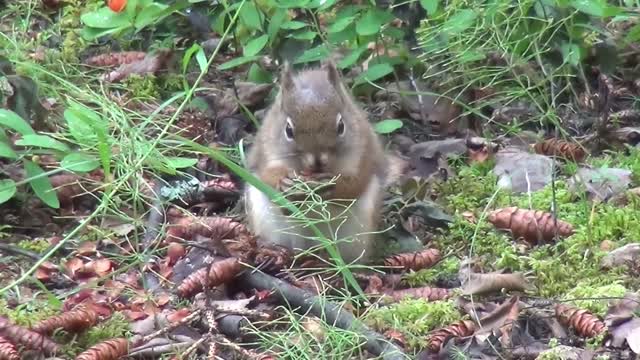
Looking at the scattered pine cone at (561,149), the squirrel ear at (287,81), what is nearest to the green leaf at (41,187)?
the squirrel ear at (287,81)

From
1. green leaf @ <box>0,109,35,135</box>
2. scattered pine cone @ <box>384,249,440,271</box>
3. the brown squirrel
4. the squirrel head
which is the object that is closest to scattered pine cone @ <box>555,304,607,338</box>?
scattered pine cone @ <box>384,249,440,271</box>

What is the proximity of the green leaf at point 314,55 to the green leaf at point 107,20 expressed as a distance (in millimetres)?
897

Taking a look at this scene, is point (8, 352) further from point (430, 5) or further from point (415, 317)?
point (430, 5)

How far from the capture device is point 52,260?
479 cm

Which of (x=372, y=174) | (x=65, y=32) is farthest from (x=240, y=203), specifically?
(x=65, y=32)

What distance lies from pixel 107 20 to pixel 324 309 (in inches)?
102

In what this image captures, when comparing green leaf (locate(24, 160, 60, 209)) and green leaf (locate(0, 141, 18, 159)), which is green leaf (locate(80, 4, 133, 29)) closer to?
green leaf (locate(24, 160, 60, 209))

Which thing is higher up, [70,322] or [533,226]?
[70,322]

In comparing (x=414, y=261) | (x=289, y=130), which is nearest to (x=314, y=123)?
(x=289, y=130)

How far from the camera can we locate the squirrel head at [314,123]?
15.2ft

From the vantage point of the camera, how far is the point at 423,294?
4375mm

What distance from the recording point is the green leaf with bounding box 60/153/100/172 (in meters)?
4.36

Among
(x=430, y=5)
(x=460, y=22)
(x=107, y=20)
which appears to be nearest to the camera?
(x=460, y=22)

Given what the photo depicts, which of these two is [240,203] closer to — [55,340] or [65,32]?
[55,340]
